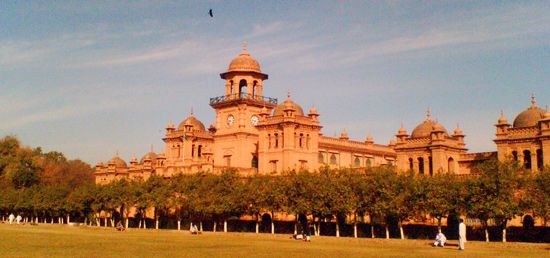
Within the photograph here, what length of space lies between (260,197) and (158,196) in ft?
54.4

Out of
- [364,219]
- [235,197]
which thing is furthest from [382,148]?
[235,197]

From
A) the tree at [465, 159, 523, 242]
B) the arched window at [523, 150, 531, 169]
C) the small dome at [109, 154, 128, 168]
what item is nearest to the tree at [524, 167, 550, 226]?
the tree at [465, 159, 523, 242]

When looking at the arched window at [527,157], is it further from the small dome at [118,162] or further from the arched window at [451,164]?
the small dome at [118,162]

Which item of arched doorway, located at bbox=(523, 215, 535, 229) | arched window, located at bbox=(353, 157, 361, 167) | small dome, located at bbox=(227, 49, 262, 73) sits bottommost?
arched doorway, located at bbox=(523, 215, 535, 229)

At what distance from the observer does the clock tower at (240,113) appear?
79438mm

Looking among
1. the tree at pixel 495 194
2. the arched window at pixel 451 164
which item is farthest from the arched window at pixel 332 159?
the tree at pixel 495 194

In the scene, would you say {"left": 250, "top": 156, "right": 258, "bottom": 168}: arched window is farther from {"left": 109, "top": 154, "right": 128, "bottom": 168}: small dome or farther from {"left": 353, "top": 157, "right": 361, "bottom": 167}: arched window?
{"left": 109, "top": 154, "right": 128, "bottom": 168}: small dome

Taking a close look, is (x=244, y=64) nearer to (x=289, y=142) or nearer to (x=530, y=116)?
(x=289, y=142)

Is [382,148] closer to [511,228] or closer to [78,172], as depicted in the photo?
[511,228]

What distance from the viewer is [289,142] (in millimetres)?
72375

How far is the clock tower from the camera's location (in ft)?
261

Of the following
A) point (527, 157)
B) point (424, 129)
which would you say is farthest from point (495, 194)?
point (424, 129)

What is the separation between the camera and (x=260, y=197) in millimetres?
60125

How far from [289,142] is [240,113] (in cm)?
1052
